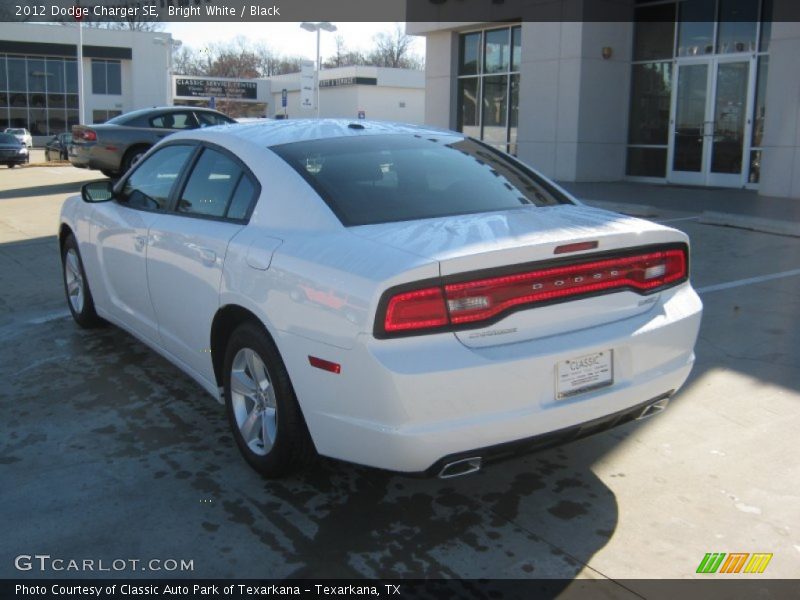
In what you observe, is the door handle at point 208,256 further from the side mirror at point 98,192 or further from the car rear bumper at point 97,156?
the car rear bumper at point 97,156

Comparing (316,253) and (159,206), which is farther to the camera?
(159,206)

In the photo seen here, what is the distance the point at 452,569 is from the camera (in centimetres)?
301

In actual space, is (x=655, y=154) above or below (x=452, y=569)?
above

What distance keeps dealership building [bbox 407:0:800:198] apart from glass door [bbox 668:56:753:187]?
2 centimetres

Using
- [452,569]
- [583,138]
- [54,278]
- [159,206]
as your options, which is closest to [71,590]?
[452,569]

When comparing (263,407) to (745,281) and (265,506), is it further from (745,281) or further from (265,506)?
(745,281)

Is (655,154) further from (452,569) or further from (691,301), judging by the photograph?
(452,569)

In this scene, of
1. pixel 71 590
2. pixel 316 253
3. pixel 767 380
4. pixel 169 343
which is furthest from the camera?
pixel 767 380

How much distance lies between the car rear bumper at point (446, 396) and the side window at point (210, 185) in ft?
3.82

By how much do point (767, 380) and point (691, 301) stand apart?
1.60m

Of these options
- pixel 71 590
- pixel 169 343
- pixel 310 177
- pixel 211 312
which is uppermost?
pixel 310 177

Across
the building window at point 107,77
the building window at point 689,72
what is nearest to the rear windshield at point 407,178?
the building window at point 689,72

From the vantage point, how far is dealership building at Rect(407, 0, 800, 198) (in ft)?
46.7

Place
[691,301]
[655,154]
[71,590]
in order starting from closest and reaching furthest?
[71,590] → [691,301] → [655,154]
